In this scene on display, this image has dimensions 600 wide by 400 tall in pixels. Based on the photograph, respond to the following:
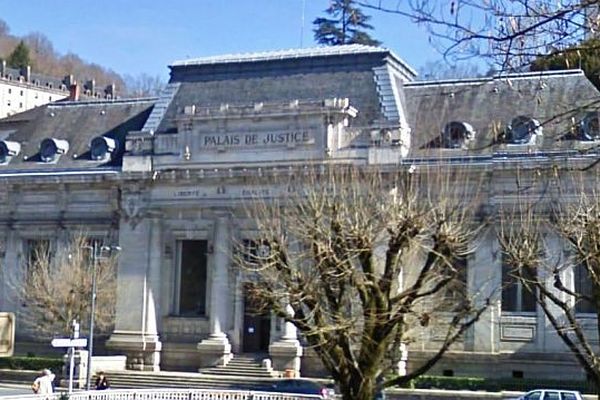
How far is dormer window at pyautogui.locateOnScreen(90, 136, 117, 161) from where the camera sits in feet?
163

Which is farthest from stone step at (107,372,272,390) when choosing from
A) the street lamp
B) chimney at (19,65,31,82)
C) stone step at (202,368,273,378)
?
chimney at (19,65,31,82)

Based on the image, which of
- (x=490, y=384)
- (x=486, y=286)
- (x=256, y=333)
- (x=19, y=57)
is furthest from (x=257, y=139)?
(x=19, y=57)

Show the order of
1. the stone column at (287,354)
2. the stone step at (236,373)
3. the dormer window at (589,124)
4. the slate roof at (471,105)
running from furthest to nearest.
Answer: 1. the slate roof at (471,105)
2. the stone column at (287,354)
3. the stone step at (236,373)
4. the dormer window at (589,124)

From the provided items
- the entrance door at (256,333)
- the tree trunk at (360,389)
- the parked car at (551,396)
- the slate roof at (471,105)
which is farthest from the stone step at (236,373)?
the tree trunk at (360,389)

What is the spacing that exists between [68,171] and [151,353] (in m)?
10.4

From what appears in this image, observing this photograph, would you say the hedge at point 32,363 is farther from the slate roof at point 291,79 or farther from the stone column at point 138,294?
the slate roof at point 291,79

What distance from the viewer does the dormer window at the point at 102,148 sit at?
49625mm

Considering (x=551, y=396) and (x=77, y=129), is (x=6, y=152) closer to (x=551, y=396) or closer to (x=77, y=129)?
(x=77, y=129)

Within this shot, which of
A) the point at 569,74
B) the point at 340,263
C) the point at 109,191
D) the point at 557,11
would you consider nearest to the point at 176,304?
the point at 109,191

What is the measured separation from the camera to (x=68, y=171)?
4953 cm

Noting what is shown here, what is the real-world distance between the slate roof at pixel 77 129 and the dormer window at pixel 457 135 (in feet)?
52.5

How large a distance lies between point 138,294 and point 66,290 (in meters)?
3.24

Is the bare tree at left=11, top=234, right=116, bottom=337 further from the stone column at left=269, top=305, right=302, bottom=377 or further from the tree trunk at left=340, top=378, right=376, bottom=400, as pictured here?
the tree trunk at left=340, top=378, right=376, bottom=400

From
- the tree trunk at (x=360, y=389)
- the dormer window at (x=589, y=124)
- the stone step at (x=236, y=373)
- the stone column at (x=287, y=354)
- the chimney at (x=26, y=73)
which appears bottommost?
the stone step at (x=236, y=373)
